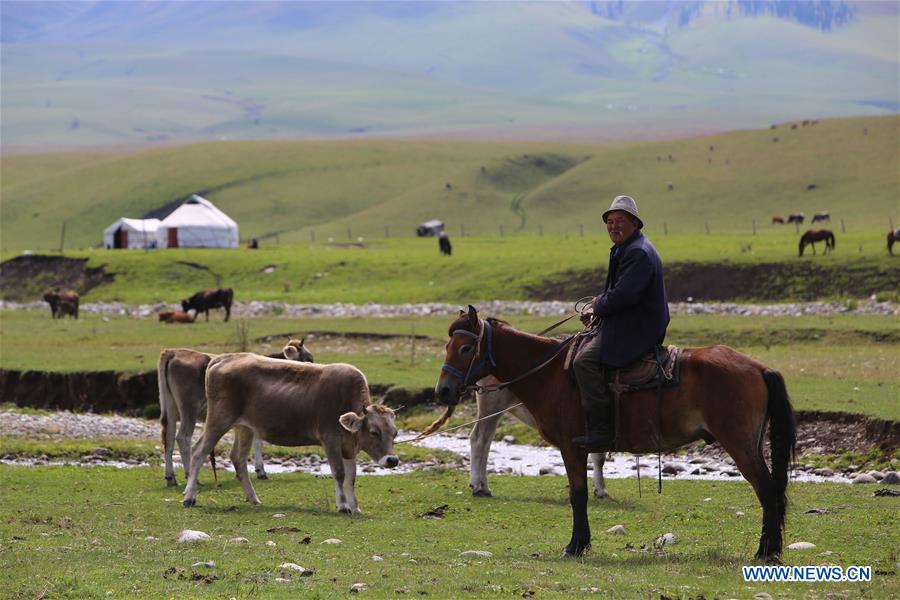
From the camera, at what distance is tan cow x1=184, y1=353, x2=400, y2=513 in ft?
56.1

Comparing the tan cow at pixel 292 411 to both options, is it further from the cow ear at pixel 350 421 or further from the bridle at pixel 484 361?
the bridle at pixel 484 361

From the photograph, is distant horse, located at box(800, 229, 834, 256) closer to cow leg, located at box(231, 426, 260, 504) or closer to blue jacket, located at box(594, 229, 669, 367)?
cow leg, located at box(231, 426, 260, 504)

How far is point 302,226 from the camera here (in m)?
121

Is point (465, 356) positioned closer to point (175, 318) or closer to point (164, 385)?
point (164, 385)

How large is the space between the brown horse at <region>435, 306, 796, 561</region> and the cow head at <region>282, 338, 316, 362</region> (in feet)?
24.2

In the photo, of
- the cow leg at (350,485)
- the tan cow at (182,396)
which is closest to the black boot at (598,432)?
the cow leg at (350,485)

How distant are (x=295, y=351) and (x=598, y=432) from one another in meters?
9.08

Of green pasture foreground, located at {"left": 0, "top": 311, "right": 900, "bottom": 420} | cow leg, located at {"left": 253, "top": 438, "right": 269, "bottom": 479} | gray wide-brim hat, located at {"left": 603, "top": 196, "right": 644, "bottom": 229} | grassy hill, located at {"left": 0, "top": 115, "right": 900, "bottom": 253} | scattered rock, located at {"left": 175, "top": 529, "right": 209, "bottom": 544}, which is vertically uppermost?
grassy hill, located at {"left": 0, "top": 115, "right": 900, "bottom": 253}

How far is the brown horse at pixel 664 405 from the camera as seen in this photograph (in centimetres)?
1277

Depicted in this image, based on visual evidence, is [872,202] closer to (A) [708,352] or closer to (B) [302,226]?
(B) [302,226]

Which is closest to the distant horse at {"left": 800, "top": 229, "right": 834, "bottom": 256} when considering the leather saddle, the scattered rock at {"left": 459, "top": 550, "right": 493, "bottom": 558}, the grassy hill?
the grassy hill

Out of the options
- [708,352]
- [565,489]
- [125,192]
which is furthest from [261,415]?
[125,192]

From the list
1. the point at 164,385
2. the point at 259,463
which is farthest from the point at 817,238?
the point at 164,385

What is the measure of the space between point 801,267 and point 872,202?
53.7 m
